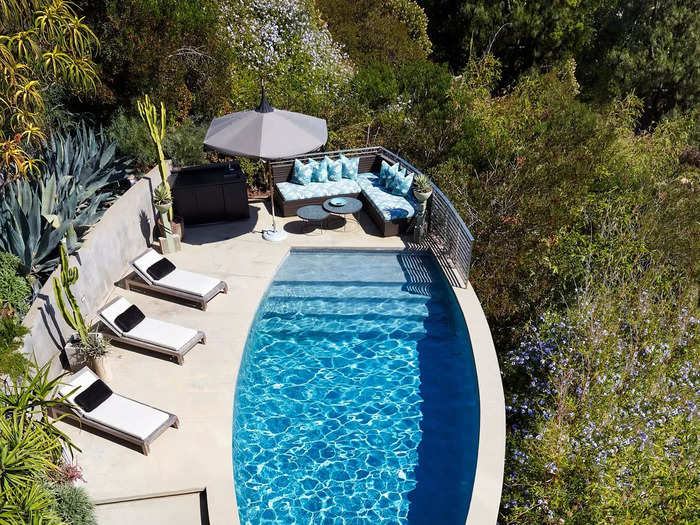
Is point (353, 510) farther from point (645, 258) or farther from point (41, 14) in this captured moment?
point (41, 14)

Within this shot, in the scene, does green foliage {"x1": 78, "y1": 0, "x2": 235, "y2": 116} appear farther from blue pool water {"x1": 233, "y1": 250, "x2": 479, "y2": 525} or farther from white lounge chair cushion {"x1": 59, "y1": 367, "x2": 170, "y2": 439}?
white lounge chair cushion {"x1": 59, "y1": 367, "x2": 170, "y2": 439}

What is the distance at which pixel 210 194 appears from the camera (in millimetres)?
14398

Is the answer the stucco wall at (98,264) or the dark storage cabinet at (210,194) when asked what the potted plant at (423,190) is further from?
Result: the stucco wall at (98,264)

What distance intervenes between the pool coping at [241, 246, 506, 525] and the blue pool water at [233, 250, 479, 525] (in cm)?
29

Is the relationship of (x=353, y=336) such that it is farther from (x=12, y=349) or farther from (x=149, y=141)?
(x=149, y=141)

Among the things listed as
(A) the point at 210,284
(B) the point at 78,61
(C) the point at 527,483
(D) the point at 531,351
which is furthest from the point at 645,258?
(B) the point at 78,61

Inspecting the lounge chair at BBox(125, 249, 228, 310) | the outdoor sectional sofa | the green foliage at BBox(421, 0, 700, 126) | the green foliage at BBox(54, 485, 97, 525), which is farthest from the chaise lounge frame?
the green foliage at BBox(421, 0, 700, 126)

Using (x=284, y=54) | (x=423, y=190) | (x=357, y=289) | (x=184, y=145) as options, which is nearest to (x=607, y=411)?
(x=357, y=289)

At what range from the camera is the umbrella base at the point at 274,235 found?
554 inches

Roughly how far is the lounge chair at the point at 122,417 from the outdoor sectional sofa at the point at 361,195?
23.5ft

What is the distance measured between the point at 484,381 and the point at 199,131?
1107cm

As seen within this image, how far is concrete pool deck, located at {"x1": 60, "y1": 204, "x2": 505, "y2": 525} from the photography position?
786 cm

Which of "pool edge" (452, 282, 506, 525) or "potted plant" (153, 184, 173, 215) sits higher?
"potted plant" (153, 184, 173, 215)

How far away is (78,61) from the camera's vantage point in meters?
12.0
